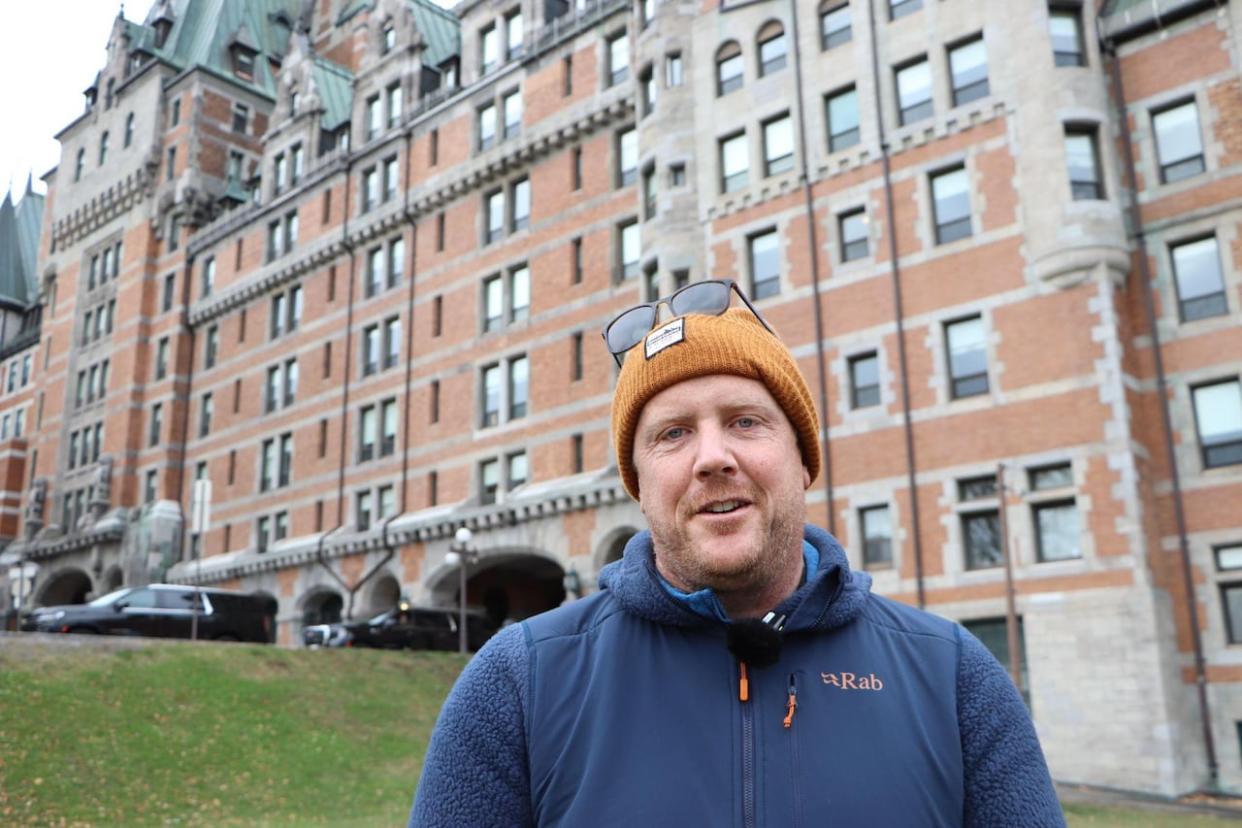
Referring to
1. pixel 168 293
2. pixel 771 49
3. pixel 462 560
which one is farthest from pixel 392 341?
pixel 771 49

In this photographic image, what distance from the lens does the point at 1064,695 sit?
20812mm

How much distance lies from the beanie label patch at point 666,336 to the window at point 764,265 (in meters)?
24.5

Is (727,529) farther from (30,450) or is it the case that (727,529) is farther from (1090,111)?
(30,450)

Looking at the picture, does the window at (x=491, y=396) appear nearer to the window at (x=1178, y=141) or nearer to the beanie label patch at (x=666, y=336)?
the window at (x=1178, y=141)

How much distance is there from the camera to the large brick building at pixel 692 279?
70.8 feet

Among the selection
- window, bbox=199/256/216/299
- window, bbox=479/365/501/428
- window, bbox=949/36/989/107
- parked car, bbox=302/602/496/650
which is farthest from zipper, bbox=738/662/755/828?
window, bbox=199/256/216/299

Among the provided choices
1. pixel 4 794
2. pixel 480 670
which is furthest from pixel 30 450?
pixel 480 670

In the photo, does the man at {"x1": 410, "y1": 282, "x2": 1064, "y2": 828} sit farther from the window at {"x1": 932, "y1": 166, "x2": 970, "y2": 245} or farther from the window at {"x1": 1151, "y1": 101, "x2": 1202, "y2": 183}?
the window at {"x1": 1151, "y1": 101, "x2": 1202, "y2": 183}

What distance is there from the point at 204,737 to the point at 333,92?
1311 inches

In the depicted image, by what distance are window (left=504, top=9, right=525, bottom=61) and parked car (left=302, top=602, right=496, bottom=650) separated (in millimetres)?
18907

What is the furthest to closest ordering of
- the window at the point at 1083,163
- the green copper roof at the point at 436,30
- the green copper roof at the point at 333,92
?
the green copper roof at the point at 333,92
the green copper roof at the point at 436,30
the window at the point at 1083,163

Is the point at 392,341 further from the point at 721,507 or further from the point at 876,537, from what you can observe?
the point at 721,507

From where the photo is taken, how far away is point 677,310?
259 cm

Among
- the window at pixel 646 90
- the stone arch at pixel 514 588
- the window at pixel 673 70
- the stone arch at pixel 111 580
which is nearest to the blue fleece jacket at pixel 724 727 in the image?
the window at pixel 673 70
